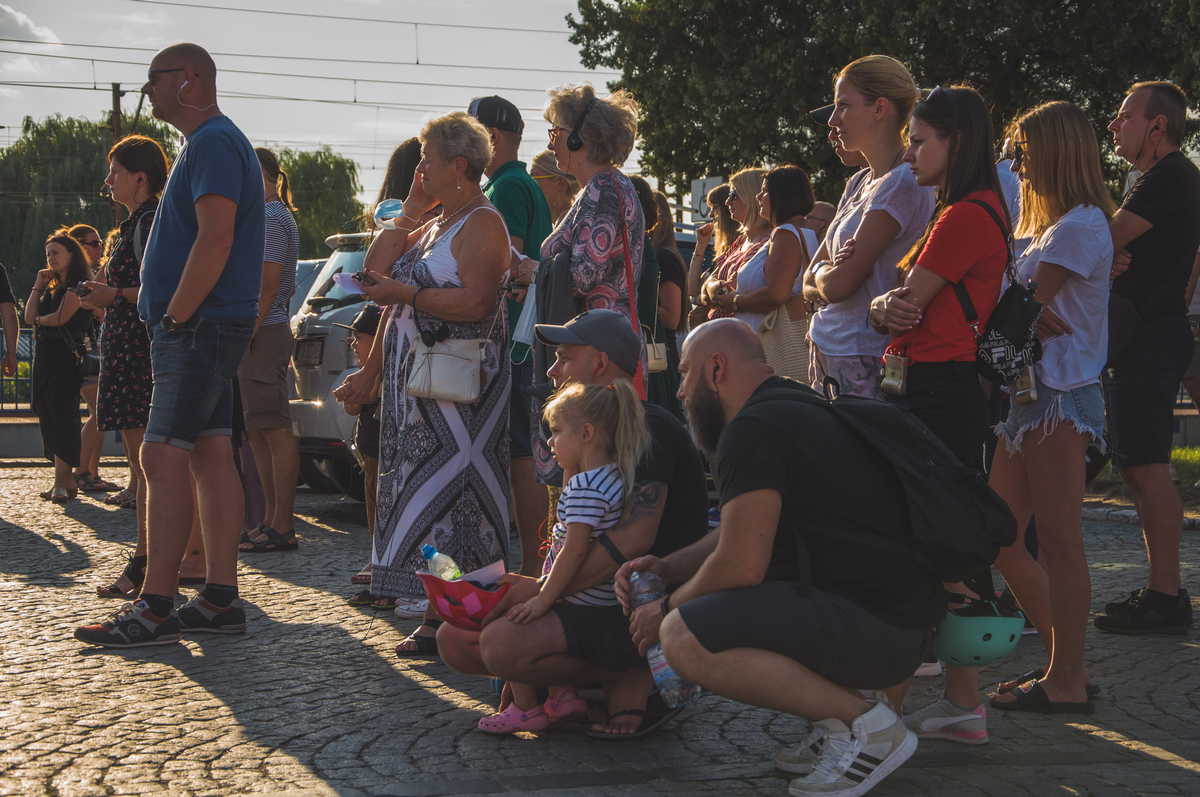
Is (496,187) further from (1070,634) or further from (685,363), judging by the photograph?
(1070,634)

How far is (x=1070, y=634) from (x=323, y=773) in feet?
7.72

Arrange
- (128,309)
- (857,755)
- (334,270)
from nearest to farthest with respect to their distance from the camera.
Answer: (857,755) < (128,309) < (334,270)

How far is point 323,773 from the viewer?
13.3ft

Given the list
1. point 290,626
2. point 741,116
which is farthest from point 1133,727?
point 741,116

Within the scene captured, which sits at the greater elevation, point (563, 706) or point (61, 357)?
point (61, 357)

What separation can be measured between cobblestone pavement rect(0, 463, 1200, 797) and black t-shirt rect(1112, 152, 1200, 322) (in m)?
1.41

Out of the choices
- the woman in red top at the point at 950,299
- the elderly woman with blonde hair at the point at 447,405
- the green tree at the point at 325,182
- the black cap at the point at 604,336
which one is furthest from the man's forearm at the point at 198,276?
the green tree at the point at 325,182

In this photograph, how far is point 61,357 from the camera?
1159 cm

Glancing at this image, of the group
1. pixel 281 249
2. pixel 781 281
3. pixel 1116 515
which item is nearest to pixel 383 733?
pixel 781 281

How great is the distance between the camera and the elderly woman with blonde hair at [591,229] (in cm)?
559

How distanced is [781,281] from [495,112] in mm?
1453

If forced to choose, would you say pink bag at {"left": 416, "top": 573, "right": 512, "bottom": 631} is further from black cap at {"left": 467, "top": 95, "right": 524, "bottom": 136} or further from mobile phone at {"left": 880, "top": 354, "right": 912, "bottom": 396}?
black cap at {"left": 467, "top": 95, "right": 524, "bottom": 136}

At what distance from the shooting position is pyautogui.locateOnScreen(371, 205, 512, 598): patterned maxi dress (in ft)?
18.9

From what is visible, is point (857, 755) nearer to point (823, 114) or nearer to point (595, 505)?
point (595, 505)
